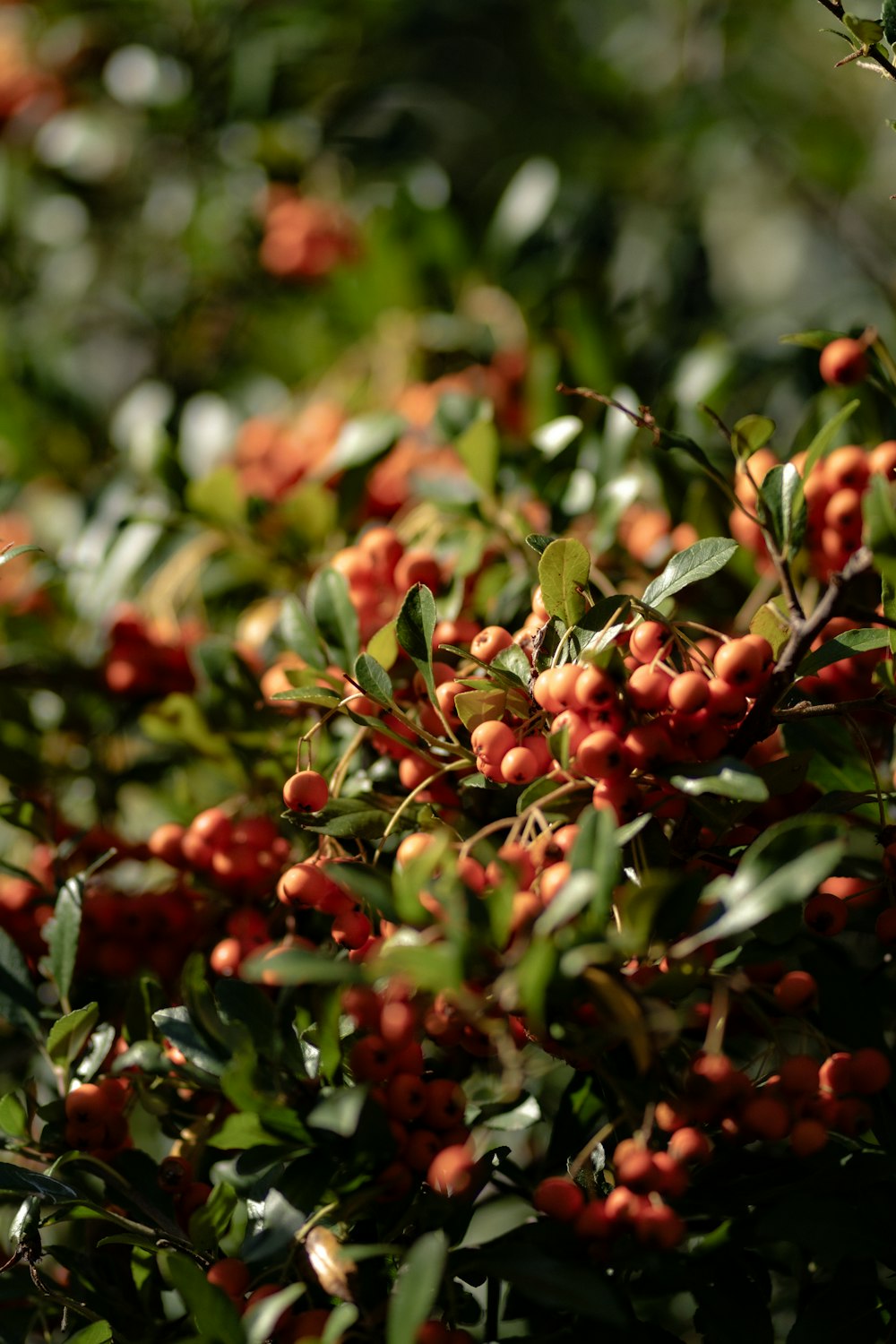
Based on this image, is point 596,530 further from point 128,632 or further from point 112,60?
point 112,60

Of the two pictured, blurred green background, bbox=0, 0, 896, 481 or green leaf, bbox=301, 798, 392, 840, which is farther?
blurred green background, bbox=0, 0, 896, 481

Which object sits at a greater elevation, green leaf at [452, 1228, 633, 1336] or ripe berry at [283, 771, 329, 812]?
ripe berry at [283, 771, 329, 812]

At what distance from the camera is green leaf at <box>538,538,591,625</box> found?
2.78ft

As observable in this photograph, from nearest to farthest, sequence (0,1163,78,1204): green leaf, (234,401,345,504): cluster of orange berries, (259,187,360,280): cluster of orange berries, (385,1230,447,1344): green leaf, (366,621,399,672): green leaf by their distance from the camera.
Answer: (385,1230,447,1344): green leaf < (0,1163,78,1204): green leaf < (366,621,399,672): green leaf < (234,401,345,504): cluster of orange berries < (259,187,360,280): cluster of orange berries

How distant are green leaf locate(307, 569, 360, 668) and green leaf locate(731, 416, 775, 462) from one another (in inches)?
14.9

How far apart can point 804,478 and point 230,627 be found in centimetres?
100

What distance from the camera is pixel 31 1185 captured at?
0.85m

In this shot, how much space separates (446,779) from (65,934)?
0.39m

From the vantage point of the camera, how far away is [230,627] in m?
1.68

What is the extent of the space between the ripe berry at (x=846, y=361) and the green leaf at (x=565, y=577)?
0.37 m

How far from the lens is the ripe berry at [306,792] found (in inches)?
35.9

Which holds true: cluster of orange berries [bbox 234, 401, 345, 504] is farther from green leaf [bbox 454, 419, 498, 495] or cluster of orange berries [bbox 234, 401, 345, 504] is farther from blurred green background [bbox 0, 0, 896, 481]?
green leaf [bbox 454, 419, 498, 495]

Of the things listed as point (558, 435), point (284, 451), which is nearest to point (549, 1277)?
point (558, 435)

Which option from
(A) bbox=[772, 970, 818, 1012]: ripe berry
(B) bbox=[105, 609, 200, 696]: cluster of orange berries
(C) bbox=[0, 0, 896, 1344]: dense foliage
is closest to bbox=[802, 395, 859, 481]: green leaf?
(C) bbox=[0, 0, 896, 1344]: dense foliage
